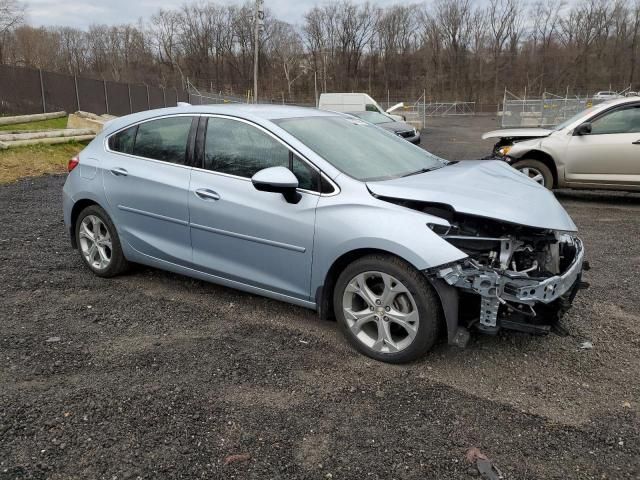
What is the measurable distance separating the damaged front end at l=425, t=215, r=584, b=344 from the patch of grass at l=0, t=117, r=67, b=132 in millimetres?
16873

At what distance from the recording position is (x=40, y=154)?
12828 millimetres

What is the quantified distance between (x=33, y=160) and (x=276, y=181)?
10893mm

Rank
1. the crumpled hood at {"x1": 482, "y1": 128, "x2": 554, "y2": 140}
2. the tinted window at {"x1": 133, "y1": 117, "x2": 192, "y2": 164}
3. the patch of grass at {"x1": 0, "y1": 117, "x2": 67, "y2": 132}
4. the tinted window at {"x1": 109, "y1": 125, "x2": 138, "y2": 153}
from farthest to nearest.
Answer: the patch of grass at {"x1": 0, "y1": 117, "x2": 67, "y2": 132} < the crumpled hood at {"x1": 482, "y1": 128, "x2": 554, "y2": 140} < the tinted window at {"x1": 109, "y1": 125, "x2": 138, "y2": 153} < the tinted window at {"x1": 133, "y1": 117, "x2": 192, "y2": 164}

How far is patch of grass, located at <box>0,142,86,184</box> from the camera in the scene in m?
11.3

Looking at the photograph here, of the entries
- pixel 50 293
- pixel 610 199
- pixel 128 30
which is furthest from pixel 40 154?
pixel 128 30

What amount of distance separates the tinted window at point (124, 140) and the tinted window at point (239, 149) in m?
0.91

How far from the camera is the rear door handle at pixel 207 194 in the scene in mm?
3977

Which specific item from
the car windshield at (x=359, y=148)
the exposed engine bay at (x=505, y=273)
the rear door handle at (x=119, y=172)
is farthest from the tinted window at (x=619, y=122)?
the rear door handle at (x=119, y=172)

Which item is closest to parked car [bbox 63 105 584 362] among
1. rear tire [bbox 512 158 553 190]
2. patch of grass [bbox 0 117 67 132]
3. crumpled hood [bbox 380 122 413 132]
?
rear tire [bbox 512 158 553 190]

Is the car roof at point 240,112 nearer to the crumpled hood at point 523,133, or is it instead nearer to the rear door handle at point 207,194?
the rear door handle at point 207,194

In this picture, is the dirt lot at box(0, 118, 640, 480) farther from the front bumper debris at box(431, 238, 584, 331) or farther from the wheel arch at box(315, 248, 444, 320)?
the front bumper debris at box(431, 238, 584, 331)

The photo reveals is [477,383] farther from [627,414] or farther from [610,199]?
[610,199]

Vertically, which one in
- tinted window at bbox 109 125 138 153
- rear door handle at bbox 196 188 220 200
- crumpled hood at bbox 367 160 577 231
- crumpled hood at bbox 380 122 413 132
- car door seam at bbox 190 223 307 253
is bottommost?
car door seam at bbox 190 223 307 253

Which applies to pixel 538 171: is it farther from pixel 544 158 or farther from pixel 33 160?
pixel 33 160
